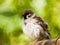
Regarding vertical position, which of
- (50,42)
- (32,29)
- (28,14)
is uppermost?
(28,14)

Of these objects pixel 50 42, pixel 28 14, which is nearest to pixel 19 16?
pixel 28 14

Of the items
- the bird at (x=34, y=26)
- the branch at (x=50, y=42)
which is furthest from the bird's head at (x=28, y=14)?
the branch at (x=50, y=42)

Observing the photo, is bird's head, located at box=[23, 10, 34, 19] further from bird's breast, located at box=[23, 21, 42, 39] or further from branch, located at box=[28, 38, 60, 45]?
branch, located at box=[28, 38, 60, 45]

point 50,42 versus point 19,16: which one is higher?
point 19,16

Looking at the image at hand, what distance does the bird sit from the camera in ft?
4.19

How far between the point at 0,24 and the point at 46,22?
1.18ft

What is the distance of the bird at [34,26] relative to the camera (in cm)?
128

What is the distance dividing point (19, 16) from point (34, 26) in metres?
0.15

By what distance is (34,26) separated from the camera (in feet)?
4.22

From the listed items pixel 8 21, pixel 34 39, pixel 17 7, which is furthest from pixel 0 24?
pixel 34 39

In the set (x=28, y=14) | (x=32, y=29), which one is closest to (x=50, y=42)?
(x=32, y=29)

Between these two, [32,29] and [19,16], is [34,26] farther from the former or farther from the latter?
[19,16]

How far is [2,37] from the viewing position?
4.25 ft

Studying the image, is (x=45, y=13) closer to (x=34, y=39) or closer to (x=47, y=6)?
(x=47, y=6)
